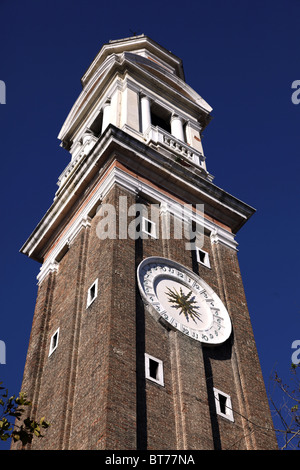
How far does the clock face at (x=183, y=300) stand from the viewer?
81.8ft

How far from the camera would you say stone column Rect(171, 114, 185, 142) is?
35.7 meters

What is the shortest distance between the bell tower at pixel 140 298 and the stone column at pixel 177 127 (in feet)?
0.20

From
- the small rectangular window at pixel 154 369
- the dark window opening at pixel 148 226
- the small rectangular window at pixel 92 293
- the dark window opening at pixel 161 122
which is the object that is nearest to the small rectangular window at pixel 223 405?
the small rectangular window at pixel 154 369

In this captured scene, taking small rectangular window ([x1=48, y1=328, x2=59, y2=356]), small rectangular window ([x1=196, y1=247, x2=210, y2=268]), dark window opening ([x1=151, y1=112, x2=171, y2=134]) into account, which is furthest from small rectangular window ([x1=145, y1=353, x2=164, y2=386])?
dark window opening ([x1=151, y1=112, x2=171, y2=134])

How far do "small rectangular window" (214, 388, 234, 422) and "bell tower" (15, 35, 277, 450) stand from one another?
0.04 m

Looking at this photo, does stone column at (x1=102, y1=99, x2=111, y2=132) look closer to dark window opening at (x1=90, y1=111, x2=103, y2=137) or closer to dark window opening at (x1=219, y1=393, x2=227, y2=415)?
dark window opening at (x1=90, y1=111, x2=103, y2=137)

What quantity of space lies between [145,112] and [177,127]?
2.24 metres

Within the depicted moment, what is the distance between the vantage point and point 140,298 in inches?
971

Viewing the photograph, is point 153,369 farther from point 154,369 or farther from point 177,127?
point 177,127

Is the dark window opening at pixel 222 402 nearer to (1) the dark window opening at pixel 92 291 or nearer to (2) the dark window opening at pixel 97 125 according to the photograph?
(1) the dark window opening at pixel 92 291
